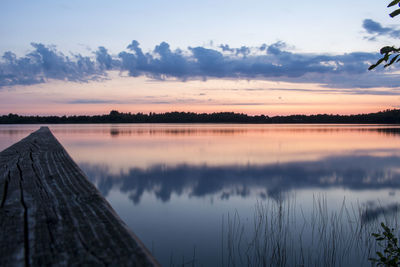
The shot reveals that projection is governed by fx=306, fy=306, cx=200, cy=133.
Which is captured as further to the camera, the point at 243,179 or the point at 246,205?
the point at 243,179

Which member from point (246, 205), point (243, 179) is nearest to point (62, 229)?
point (246, 205)

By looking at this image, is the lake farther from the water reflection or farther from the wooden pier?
the wooden pier

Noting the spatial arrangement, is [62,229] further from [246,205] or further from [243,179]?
[243,179]

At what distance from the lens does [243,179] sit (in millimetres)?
10117

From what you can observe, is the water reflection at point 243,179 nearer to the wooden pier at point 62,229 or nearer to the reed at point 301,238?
the reed at point 301,238

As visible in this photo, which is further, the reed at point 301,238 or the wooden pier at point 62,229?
the reed at point 301,238

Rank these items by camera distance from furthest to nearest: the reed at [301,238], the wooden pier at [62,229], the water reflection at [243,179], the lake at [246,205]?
1. the water reflection at [243,179]
2. the lake at [246,205]
3. the reed at [301,238]
4. the wooden pier at [62,229]

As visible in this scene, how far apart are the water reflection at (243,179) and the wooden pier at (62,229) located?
5.80 meters

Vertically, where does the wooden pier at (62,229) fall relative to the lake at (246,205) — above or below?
above

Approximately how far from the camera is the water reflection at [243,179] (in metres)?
8.39

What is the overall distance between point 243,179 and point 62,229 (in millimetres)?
9327

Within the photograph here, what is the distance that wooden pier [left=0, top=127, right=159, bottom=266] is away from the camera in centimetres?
87

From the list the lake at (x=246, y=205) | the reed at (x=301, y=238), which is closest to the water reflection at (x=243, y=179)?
the lake at (x=246, y=205)

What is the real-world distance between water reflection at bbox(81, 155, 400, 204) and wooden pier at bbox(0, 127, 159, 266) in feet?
19.0
